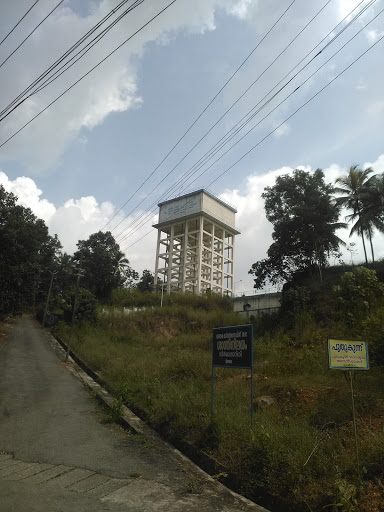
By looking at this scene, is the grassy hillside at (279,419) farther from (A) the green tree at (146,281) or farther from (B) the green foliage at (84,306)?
(A) the green tree at (146,281)

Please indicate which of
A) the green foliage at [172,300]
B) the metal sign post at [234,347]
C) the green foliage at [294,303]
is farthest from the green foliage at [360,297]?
the green foliage at [172,300]

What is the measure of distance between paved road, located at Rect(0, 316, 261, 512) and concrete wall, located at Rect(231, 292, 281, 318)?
19.6 metres

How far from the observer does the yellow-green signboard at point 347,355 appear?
503 centimetres

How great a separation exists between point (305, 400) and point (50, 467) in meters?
5.01

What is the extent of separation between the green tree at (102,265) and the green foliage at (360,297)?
36.7 m

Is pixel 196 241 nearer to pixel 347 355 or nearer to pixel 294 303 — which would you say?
pixel 294 303

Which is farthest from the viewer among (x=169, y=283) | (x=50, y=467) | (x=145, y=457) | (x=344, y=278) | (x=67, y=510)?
(x=169, y=283)

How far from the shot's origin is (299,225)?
28750 mm

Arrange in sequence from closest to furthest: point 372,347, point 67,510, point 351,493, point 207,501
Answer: point 351,493 < point 67,510 < point 207,501 < point 372,347

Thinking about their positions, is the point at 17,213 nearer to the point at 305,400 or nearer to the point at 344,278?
the point at 344,278

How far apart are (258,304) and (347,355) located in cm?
2411

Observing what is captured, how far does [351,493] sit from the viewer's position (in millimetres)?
3617

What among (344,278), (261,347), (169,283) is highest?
(169,283)

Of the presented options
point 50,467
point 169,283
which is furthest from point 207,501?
point 169,283
